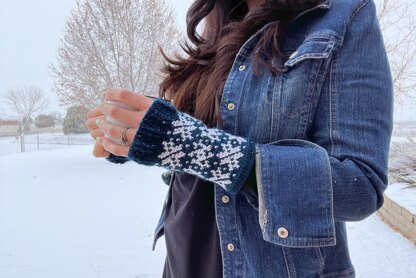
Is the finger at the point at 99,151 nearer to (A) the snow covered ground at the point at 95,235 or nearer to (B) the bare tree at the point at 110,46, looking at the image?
(A) the snow covered ground at the point at 95,235

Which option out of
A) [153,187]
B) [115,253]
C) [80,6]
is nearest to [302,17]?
[115,253]

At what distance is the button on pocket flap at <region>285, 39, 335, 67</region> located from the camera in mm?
405

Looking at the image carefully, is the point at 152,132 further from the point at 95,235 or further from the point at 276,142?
the point at 95,235

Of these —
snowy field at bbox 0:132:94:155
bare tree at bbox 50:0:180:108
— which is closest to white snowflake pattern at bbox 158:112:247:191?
bare tree at bbox 50:0:180:108

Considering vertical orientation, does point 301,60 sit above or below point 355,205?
above

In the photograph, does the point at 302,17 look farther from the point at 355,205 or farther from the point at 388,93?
the point at 355,205

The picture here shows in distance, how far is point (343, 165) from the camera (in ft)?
1.18

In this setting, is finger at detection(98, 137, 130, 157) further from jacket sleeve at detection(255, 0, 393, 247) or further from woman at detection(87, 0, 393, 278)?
jacket sleeve at detection(255, 0, 393, 247)

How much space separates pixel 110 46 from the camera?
742cm

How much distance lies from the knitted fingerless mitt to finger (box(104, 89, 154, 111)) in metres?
0.01

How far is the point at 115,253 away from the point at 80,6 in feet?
22.0

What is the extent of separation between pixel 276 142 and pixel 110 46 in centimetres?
770

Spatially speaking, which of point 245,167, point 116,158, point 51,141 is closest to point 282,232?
point 245,167

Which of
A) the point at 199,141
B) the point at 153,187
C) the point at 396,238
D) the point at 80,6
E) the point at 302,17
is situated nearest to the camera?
the point at 199,141
